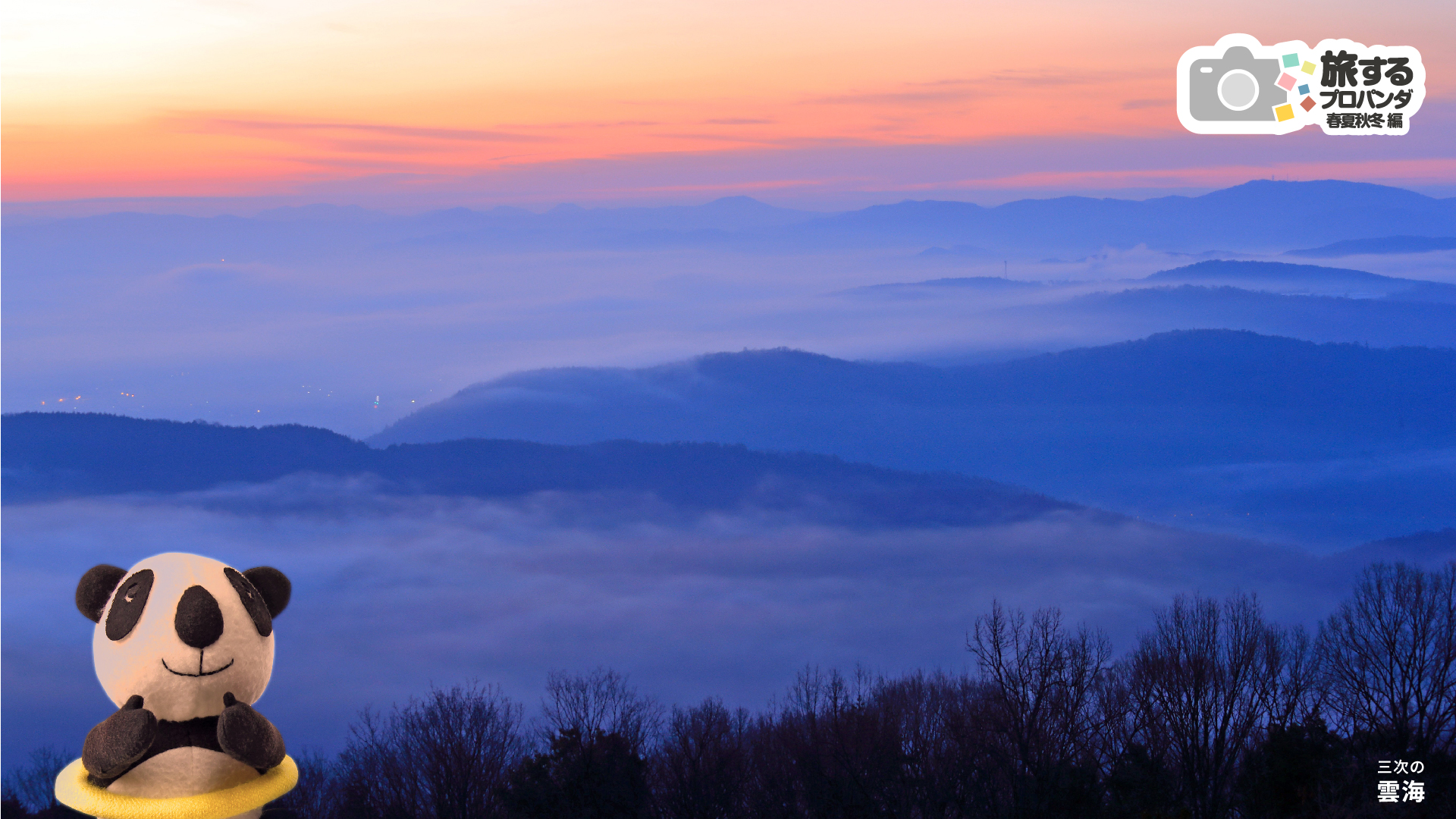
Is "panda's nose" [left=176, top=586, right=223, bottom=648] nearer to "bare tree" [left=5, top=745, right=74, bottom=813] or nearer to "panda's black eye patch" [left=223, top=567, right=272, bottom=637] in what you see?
"panda's black eye patch" [left=223, top=567, right=272, bottom=637]

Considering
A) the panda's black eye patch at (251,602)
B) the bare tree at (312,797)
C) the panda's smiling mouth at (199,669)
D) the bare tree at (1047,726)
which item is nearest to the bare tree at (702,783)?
the bare tree at (1047,726)

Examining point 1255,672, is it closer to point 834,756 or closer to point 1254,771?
point 1254,771

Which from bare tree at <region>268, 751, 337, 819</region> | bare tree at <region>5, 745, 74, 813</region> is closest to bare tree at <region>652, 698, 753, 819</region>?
bare tree at <region>268, 751, 337, 819</region>

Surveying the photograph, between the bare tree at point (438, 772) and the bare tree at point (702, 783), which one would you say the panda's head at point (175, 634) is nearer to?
the bare tree at point (438, 772)

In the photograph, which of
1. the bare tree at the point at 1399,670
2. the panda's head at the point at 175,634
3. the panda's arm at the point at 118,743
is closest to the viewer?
the panda's arm at the point at 118,743

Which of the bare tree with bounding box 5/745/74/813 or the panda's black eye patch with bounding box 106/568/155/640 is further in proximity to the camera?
the bare tree with bounding box 5/745/74/813

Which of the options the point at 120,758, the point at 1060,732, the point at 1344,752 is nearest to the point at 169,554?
the point at 120,758

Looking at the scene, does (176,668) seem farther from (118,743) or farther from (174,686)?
(118,743)

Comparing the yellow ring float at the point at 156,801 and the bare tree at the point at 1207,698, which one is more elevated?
the bare tree at the point at 1207,698
